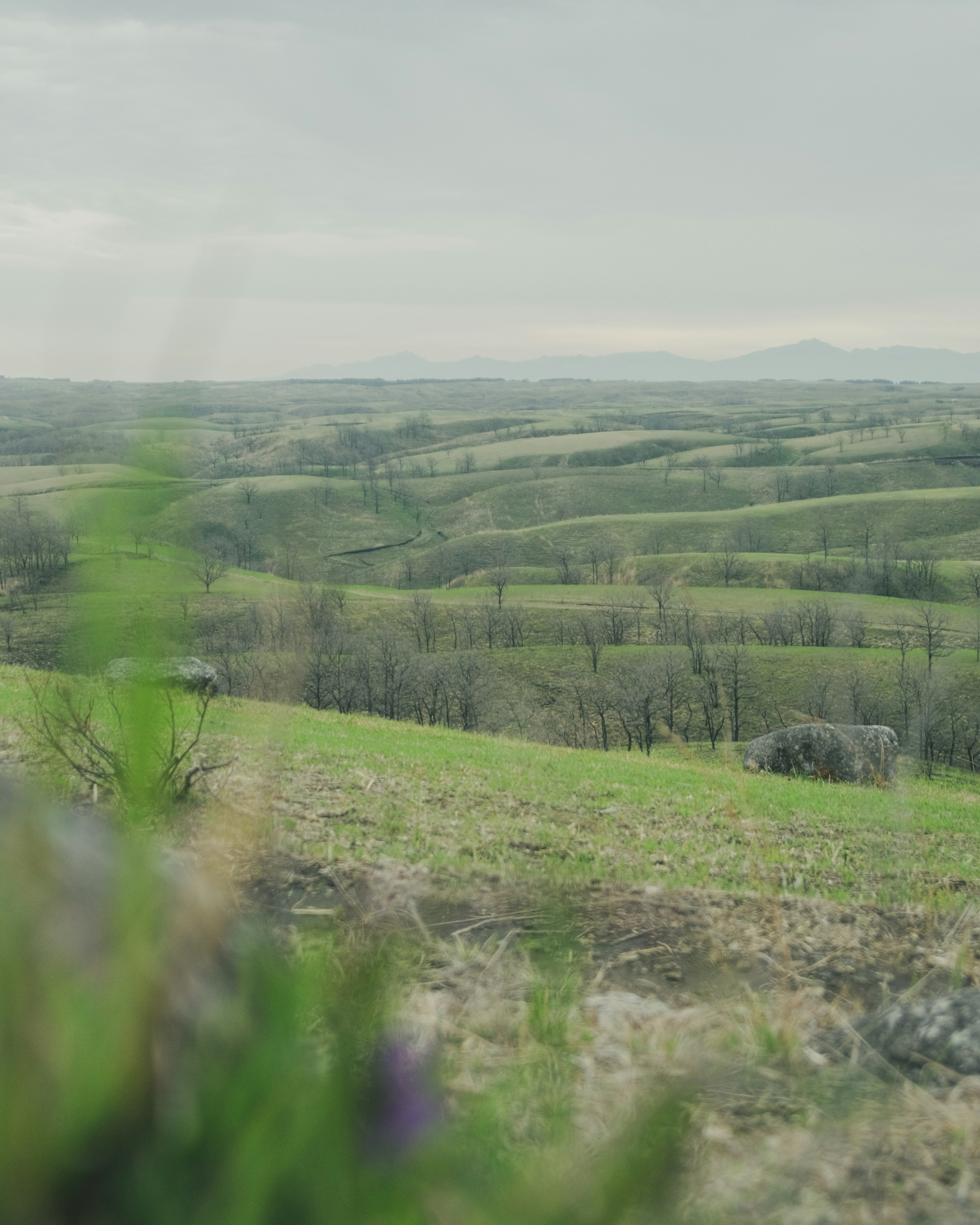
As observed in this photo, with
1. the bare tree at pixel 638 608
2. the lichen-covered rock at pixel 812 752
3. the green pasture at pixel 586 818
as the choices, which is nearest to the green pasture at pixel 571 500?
the bare tree at pixel 638 608

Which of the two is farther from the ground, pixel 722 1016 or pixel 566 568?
pixel 722 1016

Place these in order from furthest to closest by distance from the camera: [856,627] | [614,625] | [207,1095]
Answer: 1. [614,625]
2. [856,627]
3. [207,1095]

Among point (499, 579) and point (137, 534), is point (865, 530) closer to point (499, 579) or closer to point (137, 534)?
point (499, 579)

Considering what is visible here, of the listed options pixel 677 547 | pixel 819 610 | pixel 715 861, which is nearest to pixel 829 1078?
pixel 715 861

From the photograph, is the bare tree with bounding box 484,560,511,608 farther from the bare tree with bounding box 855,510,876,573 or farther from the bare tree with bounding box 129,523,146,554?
the bare tree with bounding box 129,523,146,554

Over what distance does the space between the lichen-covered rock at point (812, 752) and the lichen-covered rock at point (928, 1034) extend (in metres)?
24.3

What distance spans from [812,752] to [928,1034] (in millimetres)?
30046

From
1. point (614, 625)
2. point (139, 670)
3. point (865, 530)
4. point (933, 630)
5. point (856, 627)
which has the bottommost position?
point (856, 627)

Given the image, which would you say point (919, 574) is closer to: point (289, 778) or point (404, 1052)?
point (289, 778)

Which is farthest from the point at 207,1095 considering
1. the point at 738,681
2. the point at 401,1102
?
the point at 738,681

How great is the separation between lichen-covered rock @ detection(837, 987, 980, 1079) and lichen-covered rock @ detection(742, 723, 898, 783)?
79.8 ft

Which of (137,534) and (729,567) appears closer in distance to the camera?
(137,534)

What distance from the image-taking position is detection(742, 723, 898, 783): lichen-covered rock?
2817 centimetres

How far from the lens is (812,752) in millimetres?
31266
